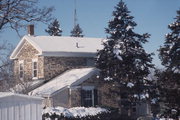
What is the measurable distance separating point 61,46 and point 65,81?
5.99 metres

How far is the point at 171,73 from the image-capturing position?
74.7 ft

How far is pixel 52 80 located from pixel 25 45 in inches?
215

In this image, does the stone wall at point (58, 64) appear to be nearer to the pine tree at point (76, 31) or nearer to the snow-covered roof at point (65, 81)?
the snow-covered roof at point (65, 81)

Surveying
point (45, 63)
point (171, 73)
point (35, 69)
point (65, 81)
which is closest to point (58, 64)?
point (45, 63)

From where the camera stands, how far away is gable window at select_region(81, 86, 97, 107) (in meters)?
30.6

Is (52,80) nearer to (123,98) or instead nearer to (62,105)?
(62,105)

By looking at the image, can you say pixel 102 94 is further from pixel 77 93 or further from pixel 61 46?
pixel 61 46

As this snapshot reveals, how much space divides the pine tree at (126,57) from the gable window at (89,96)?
1.79 m

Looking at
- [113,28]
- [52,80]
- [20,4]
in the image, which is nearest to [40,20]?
[20,4]

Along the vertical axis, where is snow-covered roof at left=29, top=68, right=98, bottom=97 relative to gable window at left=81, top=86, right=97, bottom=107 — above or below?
above

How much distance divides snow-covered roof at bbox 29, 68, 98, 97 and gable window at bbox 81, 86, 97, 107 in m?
0.87

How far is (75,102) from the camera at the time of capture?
99.4 feet

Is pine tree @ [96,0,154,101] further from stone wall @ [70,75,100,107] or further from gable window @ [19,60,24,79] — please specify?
gable window @ [19,60,24,79]

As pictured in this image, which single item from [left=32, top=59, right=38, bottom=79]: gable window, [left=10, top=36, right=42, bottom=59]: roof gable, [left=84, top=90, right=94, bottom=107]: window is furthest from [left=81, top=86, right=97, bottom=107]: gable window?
[left=32, top=59, right=38, bottom=79]: gable window
